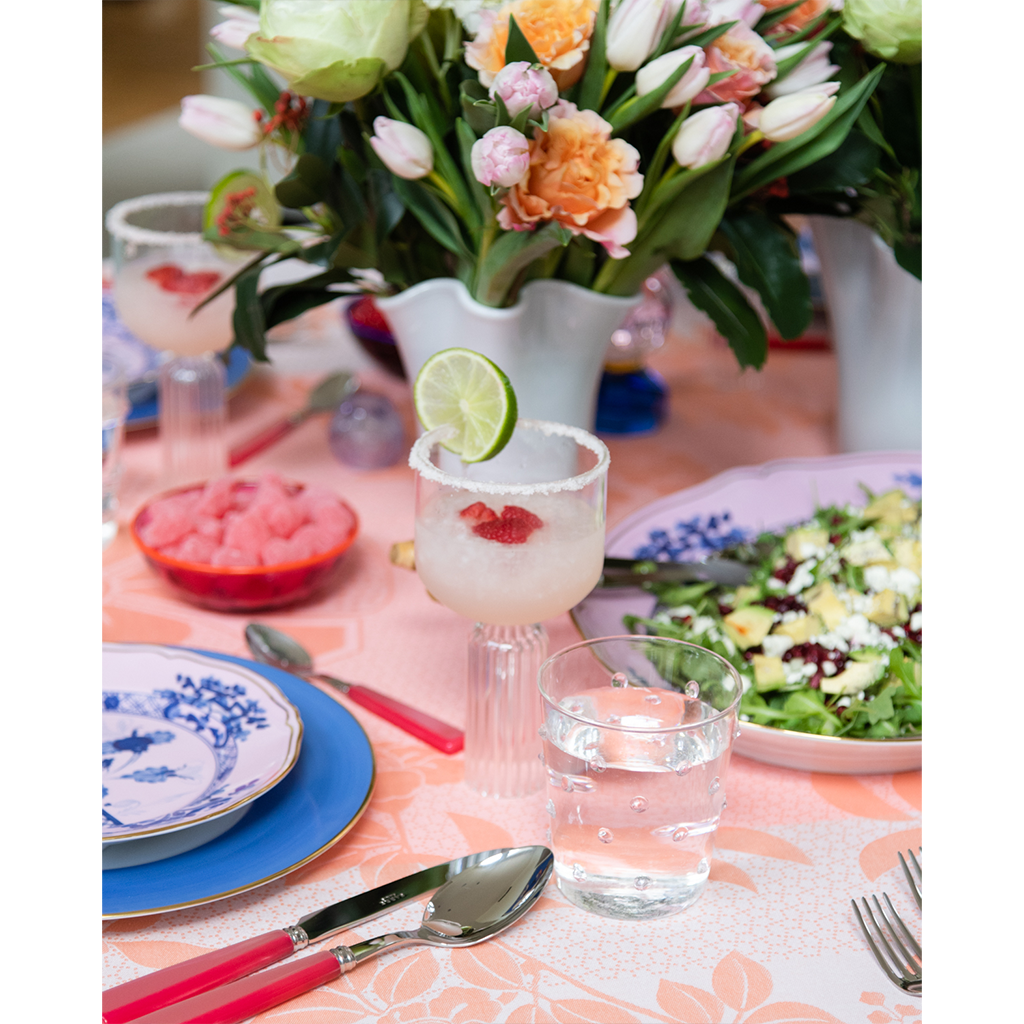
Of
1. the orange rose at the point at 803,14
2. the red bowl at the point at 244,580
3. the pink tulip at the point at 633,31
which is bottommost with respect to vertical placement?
the red bowl at the point at 244,580

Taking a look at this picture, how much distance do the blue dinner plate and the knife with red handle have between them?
5cm

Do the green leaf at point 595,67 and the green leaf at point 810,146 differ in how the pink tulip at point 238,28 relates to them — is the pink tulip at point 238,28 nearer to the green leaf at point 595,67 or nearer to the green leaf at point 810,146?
the green leaf at point 595,67

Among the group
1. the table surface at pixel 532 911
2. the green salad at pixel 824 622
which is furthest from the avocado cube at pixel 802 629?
the table surface at pixel 532 911

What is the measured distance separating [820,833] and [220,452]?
32.9 inches

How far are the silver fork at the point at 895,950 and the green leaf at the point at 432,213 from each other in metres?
0.63

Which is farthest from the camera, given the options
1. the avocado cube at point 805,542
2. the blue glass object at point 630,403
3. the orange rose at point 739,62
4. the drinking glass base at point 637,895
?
the blue glass object at point 630,403

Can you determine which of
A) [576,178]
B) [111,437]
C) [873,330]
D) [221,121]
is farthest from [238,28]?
[873,330]

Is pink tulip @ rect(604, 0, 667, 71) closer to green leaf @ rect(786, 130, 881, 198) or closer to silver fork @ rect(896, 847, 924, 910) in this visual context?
green leaf @ rect(786, 130, 881, 198)

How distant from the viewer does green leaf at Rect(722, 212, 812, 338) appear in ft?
3.59

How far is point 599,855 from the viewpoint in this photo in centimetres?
72

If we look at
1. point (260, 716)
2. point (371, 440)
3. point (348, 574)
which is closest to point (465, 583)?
point (260, 716)

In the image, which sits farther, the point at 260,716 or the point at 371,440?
the point at 371,440

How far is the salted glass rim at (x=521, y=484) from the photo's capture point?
77cm
